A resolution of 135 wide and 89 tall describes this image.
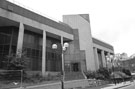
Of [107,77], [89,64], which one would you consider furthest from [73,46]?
[107,77]

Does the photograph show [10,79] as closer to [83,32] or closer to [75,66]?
[75,66]

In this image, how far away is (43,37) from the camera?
28531 mm

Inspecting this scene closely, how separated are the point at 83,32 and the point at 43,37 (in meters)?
14.6

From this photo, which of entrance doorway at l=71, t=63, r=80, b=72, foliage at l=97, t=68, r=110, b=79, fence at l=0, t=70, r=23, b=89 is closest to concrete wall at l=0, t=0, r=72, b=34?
entrance doorway at l=71, t=63, r=80, b=72

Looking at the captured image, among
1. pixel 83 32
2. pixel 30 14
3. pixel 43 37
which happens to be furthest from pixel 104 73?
pixel 30 14

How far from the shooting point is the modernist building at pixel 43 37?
78.3 feet

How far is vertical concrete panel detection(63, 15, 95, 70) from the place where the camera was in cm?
3756

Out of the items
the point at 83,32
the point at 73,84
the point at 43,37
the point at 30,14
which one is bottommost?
the point at 73,84

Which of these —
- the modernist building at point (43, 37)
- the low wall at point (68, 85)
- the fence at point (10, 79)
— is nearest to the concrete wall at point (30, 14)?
the modernist building at point (43, 37)

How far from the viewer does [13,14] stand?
915 inches

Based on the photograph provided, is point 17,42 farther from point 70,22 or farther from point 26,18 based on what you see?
point 70,22

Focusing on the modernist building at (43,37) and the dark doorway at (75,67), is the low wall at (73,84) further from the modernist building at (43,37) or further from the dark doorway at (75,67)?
the dark doorway at (75,67)

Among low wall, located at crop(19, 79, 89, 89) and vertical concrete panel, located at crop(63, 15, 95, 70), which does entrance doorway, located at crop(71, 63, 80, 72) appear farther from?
low wall, located at crop(19, 79, 89, 89)

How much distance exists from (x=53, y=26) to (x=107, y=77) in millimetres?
19818
